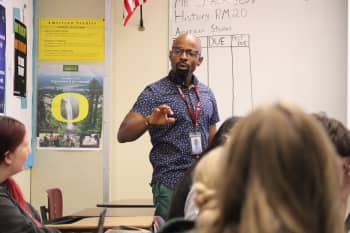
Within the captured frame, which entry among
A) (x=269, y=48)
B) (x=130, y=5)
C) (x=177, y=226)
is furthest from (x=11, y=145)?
(x=269, y=48)

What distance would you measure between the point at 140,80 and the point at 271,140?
3251 mm

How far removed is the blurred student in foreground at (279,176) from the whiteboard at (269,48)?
119 inches

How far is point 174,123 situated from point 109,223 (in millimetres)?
633

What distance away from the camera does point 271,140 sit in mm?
791

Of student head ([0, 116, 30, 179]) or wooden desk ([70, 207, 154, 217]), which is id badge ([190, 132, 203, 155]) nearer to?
wooden desk ([70, 207, 154, 217])

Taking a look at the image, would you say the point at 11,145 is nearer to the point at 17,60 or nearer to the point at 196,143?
the point at 196,143

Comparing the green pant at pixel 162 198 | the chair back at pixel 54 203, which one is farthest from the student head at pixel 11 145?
the chair back at pixel 54 203

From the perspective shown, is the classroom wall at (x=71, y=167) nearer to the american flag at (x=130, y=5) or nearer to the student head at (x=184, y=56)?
the american flag at (x=130, y=5)

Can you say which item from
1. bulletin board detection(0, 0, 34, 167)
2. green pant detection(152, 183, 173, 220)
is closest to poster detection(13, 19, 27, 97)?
bulletin board detection(0, 0, 34, 167)

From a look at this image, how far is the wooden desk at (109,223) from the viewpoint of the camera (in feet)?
7.32

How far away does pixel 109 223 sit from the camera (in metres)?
2.31

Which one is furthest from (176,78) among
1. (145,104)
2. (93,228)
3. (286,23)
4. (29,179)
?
(29,179)

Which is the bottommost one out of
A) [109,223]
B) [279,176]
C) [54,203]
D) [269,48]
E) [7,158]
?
[54,203]

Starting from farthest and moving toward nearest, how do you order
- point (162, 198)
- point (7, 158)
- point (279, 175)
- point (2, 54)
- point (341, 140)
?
point (2, 54) < point (162, 198) < point (7, 158) < point (341, 140) < point (279, 175)
